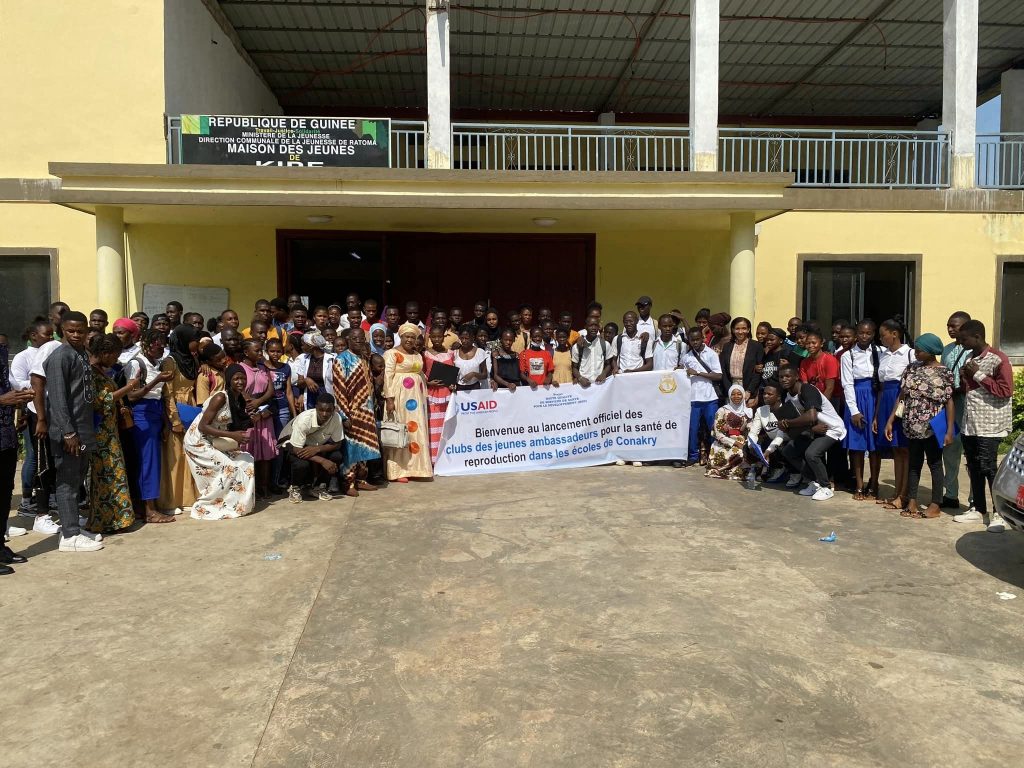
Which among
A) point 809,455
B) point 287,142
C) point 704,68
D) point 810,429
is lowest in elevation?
point 809,455

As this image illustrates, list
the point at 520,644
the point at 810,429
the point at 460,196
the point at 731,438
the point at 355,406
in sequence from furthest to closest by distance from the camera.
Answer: the point at 460,196 < the point at 731,438 < the point at 355,406 < the point at 810,429 < the point at 520,644

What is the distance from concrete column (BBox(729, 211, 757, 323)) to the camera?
9977 millimetres

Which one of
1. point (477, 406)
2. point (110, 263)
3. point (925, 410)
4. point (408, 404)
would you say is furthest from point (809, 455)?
point (110, 263)

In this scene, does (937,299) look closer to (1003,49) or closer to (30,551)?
(1003,49)

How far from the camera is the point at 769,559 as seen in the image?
4984 millimetres

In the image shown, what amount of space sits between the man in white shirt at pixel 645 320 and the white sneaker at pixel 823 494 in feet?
8.44

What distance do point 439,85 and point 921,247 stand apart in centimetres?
749

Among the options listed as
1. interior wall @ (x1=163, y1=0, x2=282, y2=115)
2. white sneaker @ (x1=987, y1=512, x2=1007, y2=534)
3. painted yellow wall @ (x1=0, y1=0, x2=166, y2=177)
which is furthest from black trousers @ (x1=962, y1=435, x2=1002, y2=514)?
interior wall @ (x1=163, y1=0, x2=282, y2=115)

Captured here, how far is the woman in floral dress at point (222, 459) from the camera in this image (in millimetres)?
6059

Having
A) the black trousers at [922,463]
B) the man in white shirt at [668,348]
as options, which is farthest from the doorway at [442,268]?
the black trousers at [922,463]

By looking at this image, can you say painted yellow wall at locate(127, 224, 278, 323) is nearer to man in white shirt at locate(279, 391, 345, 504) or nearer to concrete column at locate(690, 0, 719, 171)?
man in white shirt at locate(279, 391, 345, 504)

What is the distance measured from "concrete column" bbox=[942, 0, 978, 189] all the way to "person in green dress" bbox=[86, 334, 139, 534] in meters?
11.4

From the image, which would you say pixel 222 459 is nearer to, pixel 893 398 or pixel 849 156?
pixel 893 398

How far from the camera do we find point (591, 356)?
8227mm
